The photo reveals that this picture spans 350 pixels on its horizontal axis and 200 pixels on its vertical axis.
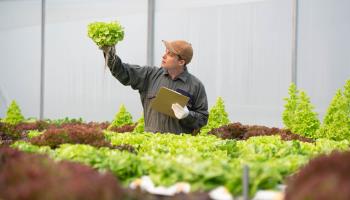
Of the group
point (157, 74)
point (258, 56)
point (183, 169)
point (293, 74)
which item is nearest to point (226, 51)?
point (258, 56)

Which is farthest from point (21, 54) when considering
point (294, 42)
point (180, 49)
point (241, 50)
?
point (180, 49)

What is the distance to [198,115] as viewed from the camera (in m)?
7.57

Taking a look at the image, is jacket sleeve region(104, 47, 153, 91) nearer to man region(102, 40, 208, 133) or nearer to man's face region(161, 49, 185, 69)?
man region(102, 40, 208, 133)

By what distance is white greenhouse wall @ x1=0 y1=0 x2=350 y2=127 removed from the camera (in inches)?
428

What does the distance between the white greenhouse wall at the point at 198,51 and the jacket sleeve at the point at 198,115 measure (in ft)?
4.13

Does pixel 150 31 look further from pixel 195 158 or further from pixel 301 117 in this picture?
pixel 195 158

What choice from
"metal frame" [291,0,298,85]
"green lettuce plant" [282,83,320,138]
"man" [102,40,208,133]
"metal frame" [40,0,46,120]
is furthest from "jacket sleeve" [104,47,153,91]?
"metal frame" [40,0,46,120]

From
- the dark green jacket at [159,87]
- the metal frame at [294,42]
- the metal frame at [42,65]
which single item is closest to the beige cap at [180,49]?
the dark green jacket at [159,87]

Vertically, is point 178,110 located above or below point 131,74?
below

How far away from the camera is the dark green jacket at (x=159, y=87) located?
299 inches

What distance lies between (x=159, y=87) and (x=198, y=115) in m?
0.67

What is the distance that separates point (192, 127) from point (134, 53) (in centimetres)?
718

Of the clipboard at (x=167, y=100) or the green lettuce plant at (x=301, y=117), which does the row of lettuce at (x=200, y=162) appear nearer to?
the clipboard at (x=167, y=100)

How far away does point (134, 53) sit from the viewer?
1453 cm
